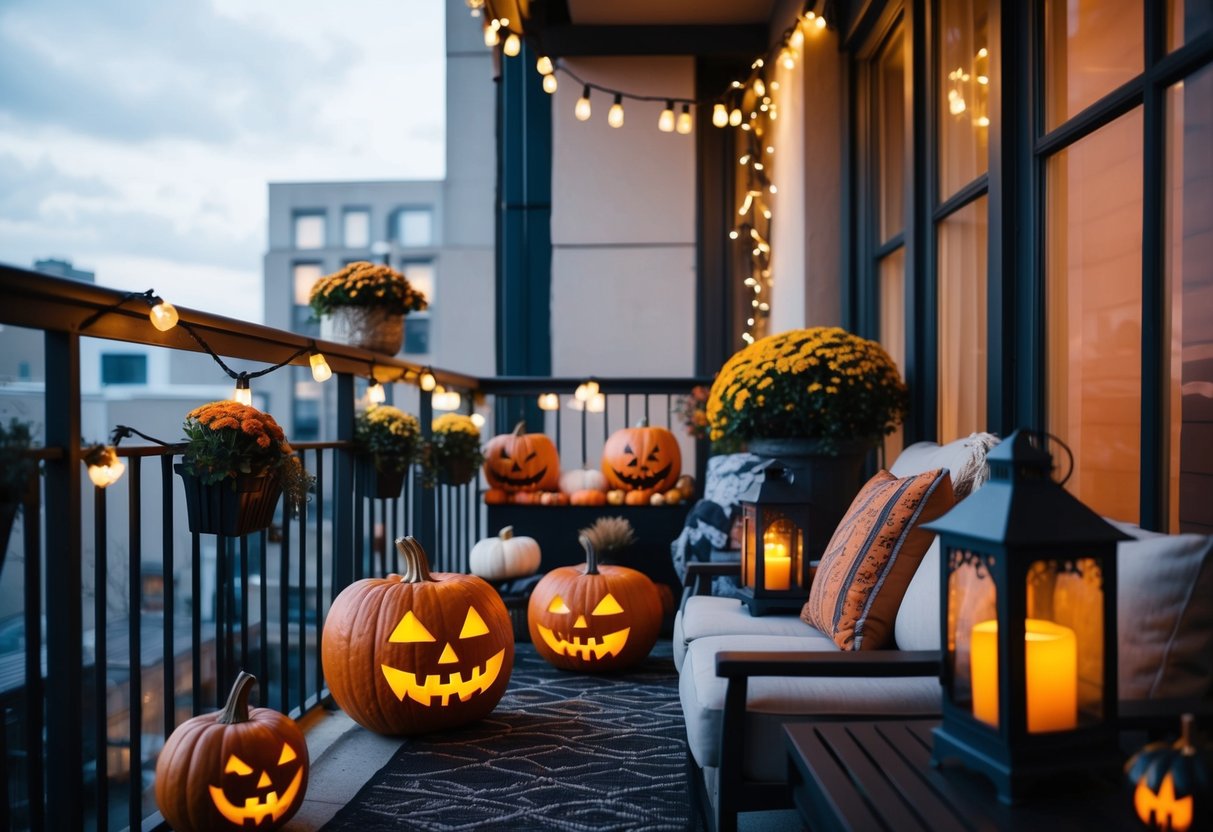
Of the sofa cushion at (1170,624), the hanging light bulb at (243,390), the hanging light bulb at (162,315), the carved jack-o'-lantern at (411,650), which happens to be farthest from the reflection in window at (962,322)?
the hanging light bulb at (162,315)

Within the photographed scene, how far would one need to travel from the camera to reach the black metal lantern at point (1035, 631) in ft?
3.48

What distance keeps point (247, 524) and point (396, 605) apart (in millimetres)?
550

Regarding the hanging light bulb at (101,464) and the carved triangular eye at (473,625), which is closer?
the hanging light bulb at (101,464)

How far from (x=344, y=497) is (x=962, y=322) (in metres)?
2.14

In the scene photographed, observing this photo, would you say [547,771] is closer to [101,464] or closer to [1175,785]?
[101,464]

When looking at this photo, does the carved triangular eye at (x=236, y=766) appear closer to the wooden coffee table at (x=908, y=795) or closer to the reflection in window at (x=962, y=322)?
the wooden coffee table at (x=908, y=795)

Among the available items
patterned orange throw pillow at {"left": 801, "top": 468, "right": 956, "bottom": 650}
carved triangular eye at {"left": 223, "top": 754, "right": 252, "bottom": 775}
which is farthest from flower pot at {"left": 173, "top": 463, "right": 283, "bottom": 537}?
patterned orange throw pillow at {"left": 801, "top": 468, "right": 956, "bottom": 650}

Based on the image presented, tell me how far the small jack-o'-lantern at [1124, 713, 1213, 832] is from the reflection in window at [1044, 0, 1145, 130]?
1.50 meters

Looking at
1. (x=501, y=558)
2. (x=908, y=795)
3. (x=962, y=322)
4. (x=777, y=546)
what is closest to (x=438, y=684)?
(x=777, y=546)

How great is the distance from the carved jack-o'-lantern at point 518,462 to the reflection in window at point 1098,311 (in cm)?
243

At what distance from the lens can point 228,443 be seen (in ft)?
5.80

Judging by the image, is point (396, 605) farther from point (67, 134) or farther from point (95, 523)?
point (67, 134)

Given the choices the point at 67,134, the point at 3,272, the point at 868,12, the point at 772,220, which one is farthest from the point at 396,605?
the point at 67,134

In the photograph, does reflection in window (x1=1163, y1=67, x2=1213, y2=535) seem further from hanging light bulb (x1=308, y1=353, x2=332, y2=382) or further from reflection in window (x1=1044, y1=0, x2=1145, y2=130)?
hanging light bulb (x1=308, y1=353, x2=332, y2=382)
